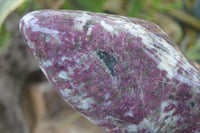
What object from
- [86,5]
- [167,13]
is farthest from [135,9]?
[167,13]

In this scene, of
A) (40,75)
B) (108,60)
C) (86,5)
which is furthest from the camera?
(40,75)

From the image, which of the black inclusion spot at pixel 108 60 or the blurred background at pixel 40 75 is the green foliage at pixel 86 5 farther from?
the black inclusion spot at pixel 108 60

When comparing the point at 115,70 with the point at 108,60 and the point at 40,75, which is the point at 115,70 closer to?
the point at 108,60

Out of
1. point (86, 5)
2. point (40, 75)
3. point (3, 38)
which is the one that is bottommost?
point (40, 75)

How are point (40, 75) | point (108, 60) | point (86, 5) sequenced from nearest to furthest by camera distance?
point (108, 60) < point (86, 5) < point (40, 75)

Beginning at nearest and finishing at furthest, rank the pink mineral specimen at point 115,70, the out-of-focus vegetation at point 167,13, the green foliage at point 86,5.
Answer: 1. the pink mineral specimen at point 115,70
2. the green foliage at point 86,5
3. the out-of-focus vegetation at point 167,13

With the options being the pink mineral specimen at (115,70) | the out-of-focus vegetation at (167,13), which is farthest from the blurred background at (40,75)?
the pink mineral specimen at (115,70)
